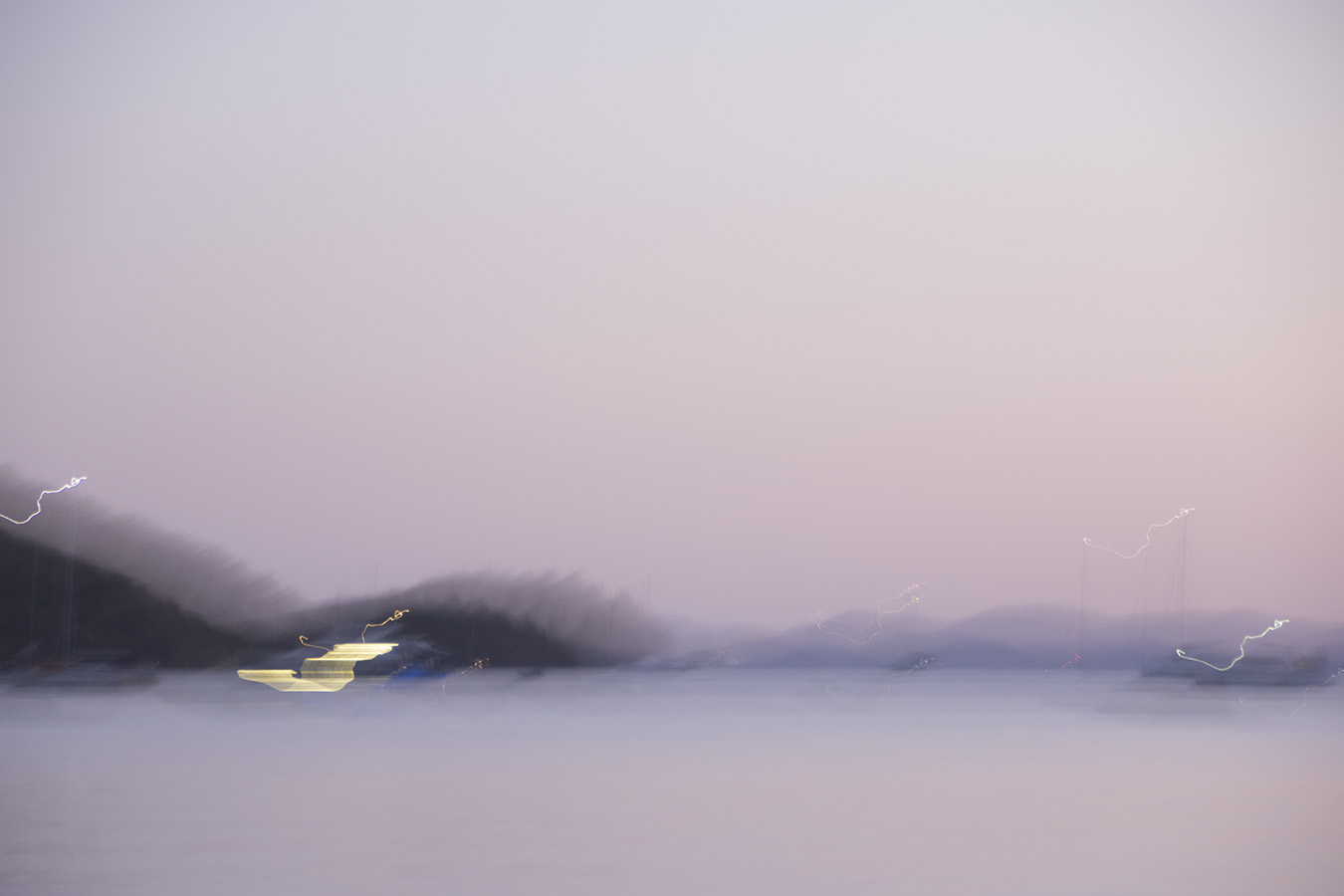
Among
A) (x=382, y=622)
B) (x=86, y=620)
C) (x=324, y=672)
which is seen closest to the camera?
(x=324, y=672)

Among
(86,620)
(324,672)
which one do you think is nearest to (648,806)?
(324,672)

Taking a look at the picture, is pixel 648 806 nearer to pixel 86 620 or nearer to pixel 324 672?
pixel 324 672

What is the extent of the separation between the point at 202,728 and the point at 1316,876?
61.8ft

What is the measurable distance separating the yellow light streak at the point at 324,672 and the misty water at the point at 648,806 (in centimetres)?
1323

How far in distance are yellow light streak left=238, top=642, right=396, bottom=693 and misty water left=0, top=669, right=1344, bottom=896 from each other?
13.2 m

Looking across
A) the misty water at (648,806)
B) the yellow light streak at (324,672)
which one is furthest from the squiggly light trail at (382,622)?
the misty water at (648,806)

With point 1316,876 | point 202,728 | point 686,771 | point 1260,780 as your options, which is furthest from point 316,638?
point 1316,876

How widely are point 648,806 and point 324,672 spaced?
31.8 meters

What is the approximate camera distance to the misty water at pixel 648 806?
9.22 metres

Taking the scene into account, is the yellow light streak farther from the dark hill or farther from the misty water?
the misty water

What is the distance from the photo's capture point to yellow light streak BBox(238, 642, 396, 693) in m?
40.6

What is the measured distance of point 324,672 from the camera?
1668 inches

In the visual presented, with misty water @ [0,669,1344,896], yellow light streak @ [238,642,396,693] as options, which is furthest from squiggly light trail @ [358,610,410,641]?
misty water @ [0,669,1344,896]

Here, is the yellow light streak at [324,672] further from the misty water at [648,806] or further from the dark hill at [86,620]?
the misty water at [648,806]
